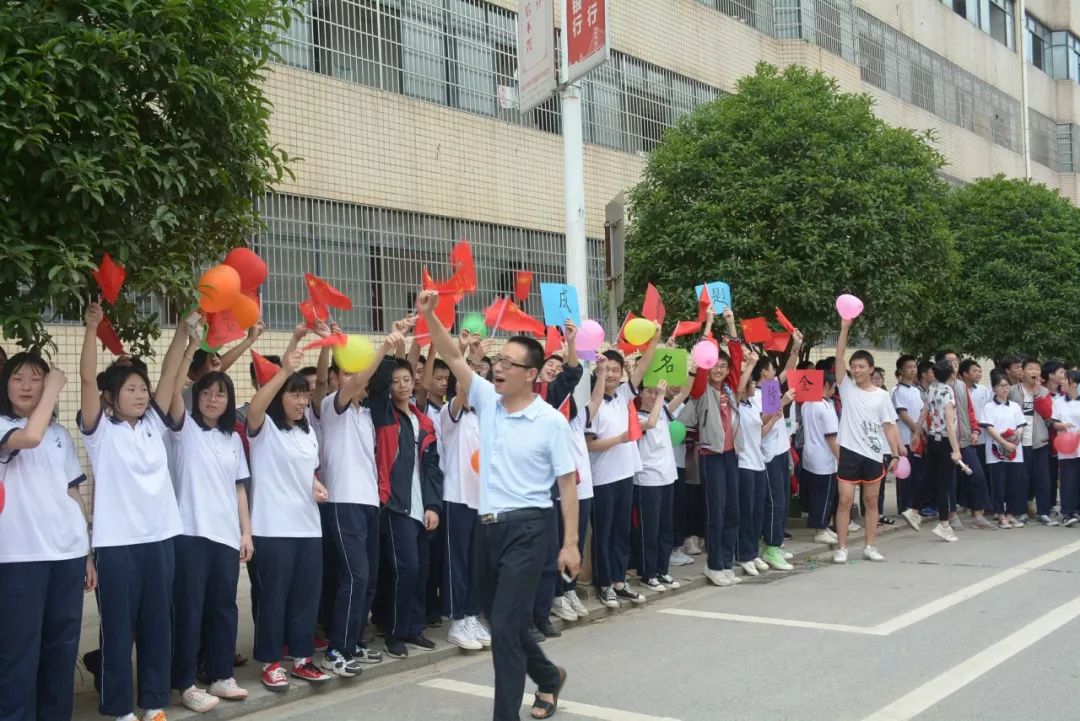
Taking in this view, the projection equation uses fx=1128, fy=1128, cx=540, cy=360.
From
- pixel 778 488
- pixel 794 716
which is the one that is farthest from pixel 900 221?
pixel 794 716

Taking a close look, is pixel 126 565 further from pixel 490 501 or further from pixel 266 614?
pixel 490 501

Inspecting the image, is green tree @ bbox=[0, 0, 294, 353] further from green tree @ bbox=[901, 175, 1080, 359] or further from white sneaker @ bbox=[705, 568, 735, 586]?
green tree @ bbox=[901, 175, 1080, 359]

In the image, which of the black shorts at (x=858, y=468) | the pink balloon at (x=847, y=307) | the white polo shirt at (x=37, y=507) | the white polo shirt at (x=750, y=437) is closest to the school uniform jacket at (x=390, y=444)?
the white polo shirt at (x=37, y=507)

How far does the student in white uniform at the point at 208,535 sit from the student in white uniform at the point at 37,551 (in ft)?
1.88

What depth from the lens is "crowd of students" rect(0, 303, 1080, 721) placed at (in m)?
5.10

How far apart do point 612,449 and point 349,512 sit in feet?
7.92

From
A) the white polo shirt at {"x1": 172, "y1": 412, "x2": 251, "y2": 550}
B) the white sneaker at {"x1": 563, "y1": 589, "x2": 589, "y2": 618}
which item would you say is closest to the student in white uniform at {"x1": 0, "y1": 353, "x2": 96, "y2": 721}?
the white polo shirt at {"x1": 172, "y1": 412, "x2": 251, "y2": 550}

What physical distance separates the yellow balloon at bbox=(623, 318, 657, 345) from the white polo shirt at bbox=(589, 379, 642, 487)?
15.6 inches

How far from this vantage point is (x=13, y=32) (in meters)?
4.74

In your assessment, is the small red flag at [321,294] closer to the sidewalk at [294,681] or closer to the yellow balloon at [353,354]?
the yellow balloon at [353,354]

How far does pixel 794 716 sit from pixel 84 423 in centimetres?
358

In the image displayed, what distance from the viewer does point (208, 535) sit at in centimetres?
566

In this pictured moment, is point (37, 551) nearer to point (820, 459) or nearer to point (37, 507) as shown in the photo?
Answer: point (37, 507)

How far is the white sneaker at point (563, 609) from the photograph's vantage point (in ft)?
25.4
